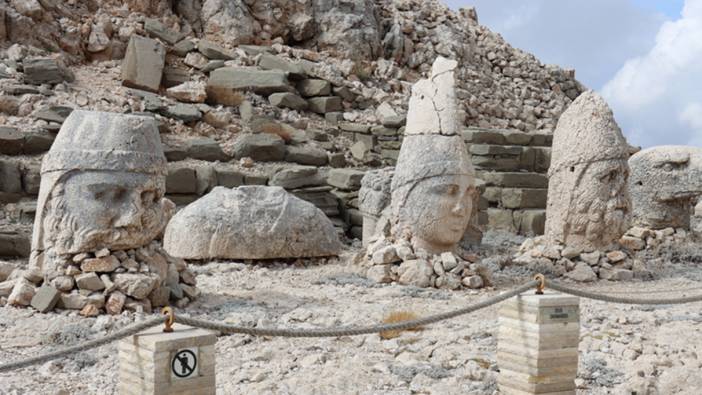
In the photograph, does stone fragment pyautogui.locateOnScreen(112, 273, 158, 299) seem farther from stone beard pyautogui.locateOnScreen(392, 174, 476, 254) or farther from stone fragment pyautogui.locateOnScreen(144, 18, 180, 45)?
stone fragment pyautogui.locateOnScreen(144, 18, 180, 45)

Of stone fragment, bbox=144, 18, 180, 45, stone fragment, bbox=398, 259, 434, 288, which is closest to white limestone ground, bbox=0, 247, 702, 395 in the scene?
stone fragment, bbox=398, 259, 434, 288

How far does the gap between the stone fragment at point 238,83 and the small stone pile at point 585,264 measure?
9.62m

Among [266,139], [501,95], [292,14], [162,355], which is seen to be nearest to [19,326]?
[162,355]

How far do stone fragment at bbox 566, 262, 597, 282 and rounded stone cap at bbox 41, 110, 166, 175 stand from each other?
5.08 metres

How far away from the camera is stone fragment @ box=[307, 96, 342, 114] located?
18.3 meters

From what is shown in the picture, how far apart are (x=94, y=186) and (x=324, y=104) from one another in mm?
12121

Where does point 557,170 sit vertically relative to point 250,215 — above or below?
above

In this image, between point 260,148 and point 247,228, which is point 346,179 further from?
point 247,228

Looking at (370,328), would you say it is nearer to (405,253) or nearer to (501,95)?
(405,253)

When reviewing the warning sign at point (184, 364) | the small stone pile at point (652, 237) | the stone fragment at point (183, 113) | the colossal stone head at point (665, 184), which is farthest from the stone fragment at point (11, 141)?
the warning sign at point (184, 364)

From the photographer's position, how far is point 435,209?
8469 millimetres

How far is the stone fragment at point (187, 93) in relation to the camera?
1692 centimetres

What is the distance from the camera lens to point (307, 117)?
17.9 metres

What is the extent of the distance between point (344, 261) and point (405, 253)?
2047 millimetres
